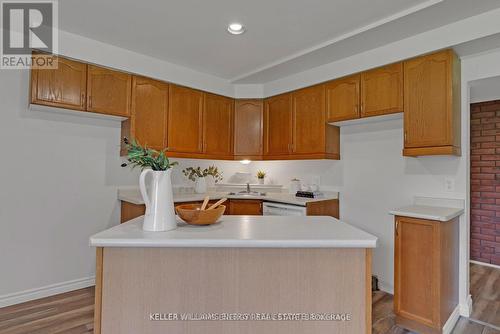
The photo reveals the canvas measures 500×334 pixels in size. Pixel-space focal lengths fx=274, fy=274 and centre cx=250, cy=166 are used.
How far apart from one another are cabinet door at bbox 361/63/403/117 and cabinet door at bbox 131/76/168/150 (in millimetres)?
2196

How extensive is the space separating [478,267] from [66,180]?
5.12 metres

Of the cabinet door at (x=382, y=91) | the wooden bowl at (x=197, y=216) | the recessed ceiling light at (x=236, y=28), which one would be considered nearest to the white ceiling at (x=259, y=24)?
the recessed ceiling light at (x=236, y=28)

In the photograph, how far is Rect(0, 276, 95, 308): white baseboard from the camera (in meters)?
2.49

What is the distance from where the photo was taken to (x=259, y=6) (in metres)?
2.10

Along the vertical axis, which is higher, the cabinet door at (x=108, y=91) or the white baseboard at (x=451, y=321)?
the cabinet door at (x=108, y=91)

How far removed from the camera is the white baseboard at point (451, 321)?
7.01 ft

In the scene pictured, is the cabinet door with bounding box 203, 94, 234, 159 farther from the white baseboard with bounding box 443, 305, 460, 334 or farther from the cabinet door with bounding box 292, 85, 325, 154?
the white baseboard with bounding box 443, 305, 460, 334

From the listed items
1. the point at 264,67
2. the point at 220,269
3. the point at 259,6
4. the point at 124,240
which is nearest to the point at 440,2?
the point at 259,6

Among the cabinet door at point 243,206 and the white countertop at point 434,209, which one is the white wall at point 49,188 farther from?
the white countertop at point 434,209

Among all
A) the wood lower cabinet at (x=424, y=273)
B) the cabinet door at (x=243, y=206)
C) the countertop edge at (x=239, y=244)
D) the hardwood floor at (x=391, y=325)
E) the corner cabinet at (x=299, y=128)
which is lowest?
the hardwood floor at (x=391, y=325)

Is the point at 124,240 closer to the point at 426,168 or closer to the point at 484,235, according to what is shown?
the point at 426,168

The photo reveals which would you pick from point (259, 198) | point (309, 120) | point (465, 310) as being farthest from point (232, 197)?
point (465, 310)

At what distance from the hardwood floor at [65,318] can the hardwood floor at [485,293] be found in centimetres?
21

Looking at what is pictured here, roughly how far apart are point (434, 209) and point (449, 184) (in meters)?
0.32
